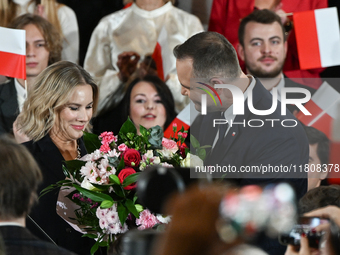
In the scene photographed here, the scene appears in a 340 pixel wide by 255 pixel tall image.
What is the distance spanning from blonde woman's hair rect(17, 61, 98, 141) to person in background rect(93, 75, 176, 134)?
2.43 ft

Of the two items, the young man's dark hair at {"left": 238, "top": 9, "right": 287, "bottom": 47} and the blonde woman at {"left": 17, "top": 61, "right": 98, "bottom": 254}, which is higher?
the young man's dark hair at {"left": 238, "top": 9, "right": 287, "bottom": 47}

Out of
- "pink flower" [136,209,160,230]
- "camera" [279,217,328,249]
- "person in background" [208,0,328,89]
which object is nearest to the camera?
"camera" [279,217,328,249]

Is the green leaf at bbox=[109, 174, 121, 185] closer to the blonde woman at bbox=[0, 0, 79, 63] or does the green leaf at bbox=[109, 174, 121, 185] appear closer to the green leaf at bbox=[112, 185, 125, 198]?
the green leaf at bbox=[112, 185, 125, 198]

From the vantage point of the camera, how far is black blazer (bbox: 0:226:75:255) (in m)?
1.00

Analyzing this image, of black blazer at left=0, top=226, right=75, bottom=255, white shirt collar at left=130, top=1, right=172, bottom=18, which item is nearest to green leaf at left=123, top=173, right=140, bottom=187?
black blazer at left=0, top=226, right=75, bottom=255

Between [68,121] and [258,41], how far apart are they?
1.57m

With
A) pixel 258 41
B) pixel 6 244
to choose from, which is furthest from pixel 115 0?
pixel 6 244

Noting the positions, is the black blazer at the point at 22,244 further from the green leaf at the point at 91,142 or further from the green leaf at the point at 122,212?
the green leaf at the point at 91,142

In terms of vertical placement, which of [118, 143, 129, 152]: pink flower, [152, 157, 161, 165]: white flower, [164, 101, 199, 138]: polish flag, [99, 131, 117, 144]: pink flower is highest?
[99, 131, 117, 144]: pink flower

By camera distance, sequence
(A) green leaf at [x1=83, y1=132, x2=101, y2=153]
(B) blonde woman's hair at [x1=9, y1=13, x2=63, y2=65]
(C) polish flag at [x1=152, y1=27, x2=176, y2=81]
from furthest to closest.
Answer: (C) polish flag at [x1=152, y1=27, x2=176, y2=81] → (B) blonde woman's hair at [x1=9, y1=13, x2=63, y2=65] → (A) green leaf at [x1=83, y1=132, x2=101, y2=153]

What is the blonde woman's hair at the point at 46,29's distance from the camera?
310cm

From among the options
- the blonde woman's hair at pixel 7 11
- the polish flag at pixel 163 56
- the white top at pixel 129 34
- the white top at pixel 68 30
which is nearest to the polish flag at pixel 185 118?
the polish flag at pixel 163 56

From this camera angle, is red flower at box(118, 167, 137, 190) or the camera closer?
the camera

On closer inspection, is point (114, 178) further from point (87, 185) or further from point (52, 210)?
point (52, 210)
